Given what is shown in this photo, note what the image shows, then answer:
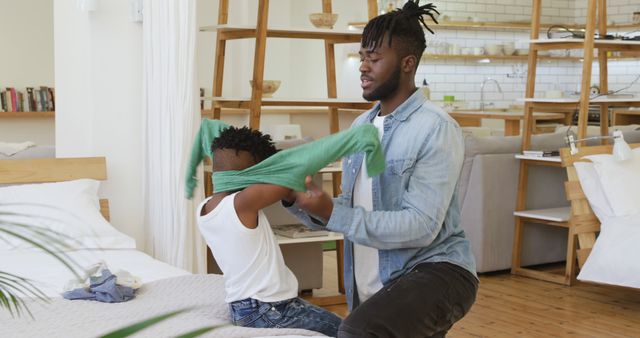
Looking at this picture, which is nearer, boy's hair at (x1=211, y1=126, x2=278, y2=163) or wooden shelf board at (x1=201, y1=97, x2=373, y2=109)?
boy's hair at (x1=211, y1=126, x2=278, y2=163)

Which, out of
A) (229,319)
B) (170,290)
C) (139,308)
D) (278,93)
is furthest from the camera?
(278,93)

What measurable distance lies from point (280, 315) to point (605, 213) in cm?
317

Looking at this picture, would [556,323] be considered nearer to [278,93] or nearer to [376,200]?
[376,200]

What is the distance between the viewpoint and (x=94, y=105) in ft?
15.1

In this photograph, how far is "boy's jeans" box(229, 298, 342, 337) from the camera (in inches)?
96.7

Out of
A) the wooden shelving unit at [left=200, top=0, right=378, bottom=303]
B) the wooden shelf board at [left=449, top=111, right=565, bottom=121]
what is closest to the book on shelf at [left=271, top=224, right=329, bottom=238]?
the wooden shelving unit at [left=200, top=0, right=378, bottom=303]

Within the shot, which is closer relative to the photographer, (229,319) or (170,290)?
(229,319)

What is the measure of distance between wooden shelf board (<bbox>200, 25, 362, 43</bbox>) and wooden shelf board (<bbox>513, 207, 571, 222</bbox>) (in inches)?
66.5

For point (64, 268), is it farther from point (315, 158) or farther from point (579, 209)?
point (579, 209)

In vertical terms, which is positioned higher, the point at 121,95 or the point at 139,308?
the point at 121,95

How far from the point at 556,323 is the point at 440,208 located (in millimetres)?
2572

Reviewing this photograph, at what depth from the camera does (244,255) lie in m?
2.41

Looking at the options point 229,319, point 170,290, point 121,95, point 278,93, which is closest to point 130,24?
point 121,95

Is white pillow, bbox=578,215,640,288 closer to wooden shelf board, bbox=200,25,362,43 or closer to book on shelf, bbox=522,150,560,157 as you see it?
book on shelf, bbox=522,150,560,157
